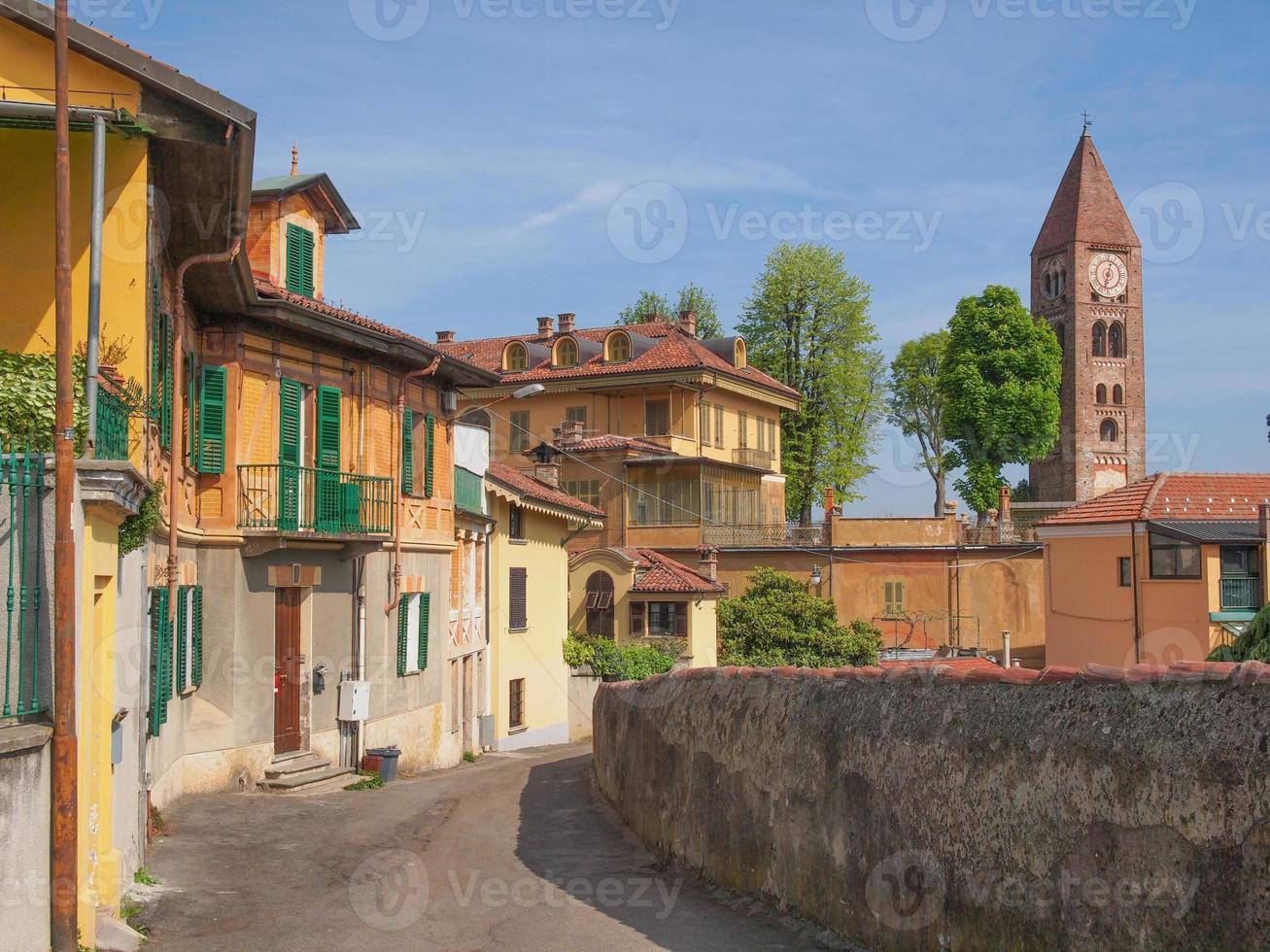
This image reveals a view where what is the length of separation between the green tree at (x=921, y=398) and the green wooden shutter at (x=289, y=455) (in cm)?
6112

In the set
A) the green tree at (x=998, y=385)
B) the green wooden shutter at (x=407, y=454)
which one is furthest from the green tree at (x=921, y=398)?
the green wooden shutter at (x=407, y=454)

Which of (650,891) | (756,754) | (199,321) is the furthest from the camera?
(199,321)

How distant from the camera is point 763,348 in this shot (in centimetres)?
6362

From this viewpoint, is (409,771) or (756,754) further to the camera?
(409,771)

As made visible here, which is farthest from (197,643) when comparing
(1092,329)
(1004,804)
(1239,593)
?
(1092,329)

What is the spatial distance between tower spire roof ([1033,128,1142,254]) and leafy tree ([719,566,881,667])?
190 feet

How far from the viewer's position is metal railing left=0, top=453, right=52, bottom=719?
8.45m

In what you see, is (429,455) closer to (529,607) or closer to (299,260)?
(299,260)

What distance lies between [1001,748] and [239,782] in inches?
536

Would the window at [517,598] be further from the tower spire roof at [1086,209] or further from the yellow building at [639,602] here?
the tower spire roof at [1086,209]

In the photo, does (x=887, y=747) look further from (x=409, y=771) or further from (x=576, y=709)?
(x=576, y=709)

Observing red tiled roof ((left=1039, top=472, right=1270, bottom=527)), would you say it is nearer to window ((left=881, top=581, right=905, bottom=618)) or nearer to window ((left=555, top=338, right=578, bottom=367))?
window ((left=881, top=581, right=905, bottom=618))

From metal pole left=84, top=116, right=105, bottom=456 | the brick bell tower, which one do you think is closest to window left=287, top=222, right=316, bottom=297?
metal pole left=84, top=116, right=105, bottom=456

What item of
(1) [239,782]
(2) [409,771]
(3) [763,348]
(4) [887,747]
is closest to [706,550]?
(3) [763,348]
